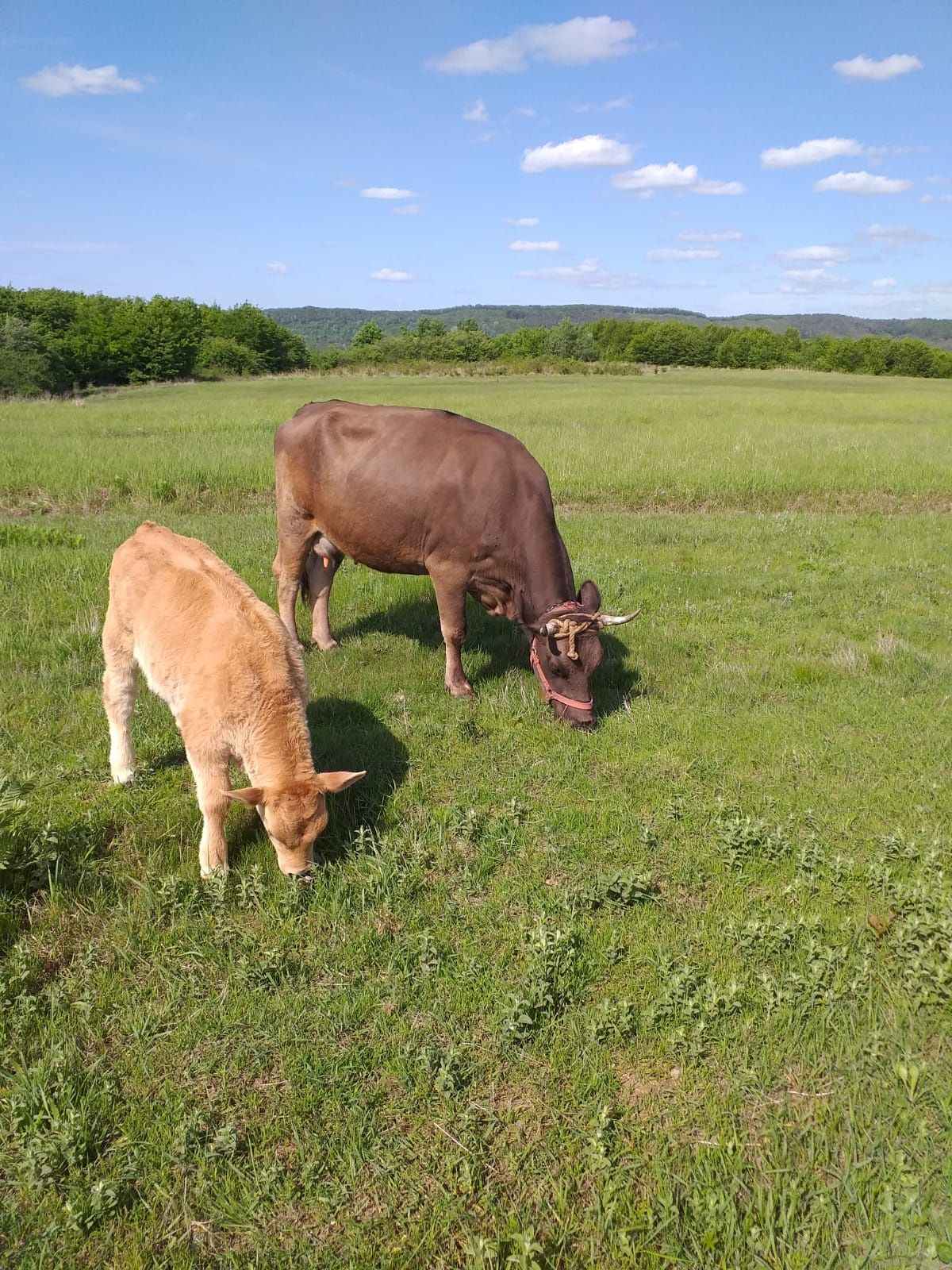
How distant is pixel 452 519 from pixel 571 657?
6.33ft

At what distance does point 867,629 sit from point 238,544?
913 centimetres

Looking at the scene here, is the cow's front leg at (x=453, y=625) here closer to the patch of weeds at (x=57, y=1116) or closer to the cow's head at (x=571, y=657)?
the cow's head at (x=571, y=657)

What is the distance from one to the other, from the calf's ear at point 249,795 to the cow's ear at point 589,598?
3774 mm

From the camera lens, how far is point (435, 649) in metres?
9.04

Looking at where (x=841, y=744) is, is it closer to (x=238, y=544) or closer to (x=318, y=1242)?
(x=318, y=1242)

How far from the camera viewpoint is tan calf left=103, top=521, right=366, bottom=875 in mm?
4676

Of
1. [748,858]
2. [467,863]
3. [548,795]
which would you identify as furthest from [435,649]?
[748,858]

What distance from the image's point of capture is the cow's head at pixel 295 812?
456cm

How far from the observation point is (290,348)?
132 m

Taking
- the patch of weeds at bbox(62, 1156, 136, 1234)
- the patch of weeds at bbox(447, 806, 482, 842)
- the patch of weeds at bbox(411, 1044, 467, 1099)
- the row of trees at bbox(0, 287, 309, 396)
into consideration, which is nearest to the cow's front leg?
the patch of weeds at bbox(447, 806, 482, 842)

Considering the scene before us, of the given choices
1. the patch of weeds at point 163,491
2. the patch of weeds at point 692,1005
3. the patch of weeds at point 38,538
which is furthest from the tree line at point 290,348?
the patch of weeds at point 692,1005

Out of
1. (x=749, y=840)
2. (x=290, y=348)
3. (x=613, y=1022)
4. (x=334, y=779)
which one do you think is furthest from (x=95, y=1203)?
(x=290, y=348)

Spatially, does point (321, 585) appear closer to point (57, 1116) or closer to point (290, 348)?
point (57, 1116)

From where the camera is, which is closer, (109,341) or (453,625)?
(453,625)
